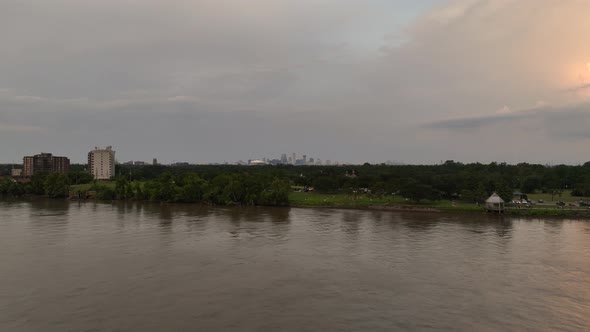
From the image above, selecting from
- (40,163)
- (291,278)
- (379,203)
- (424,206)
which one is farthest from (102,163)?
(291,278)

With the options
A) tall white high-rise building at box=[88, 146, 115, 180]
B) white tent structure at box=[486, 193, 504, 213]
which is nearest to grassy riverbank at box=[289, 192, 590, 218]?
white tent structure at box=[486, 193, 504, 213]

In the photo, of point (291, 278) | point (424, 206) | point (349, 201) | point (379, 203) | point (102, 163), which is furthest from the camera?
point (102, 163)

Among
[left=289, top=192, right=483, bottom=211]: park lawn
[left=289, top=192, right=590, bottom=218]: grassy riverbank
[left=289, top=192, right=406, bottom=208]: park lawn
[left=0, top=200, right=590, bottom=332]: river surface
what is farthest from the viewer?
[left=289, top=192, right=406, bottom=208]: park lawn

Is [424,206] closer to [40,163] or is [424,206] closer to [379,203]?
[379,203]

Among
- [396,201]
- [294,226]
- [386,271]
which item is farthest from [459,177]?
[386,271]

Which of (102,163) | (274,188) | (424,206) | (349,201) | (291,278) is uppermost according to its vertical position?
(102,163)

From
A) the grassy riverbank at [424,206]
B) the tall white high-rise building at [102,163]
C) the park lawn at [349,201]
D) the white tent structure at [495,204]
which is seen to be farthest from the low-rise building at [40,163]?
the white tent structure at [495,204]

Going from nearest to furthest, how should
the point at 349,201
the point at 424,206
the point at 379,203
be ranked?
the point at 424,206 → the point at 379,203 → the point at 349,201

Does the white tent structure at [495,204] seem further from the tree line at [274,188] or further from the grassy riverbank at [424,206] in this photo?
the tree line at [274,188]

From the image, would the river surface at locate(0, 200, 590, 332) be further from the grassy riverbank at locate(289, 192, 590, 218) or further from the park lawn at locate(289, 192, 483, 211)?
the park lawn at locate(289, 192, 483, 211)
